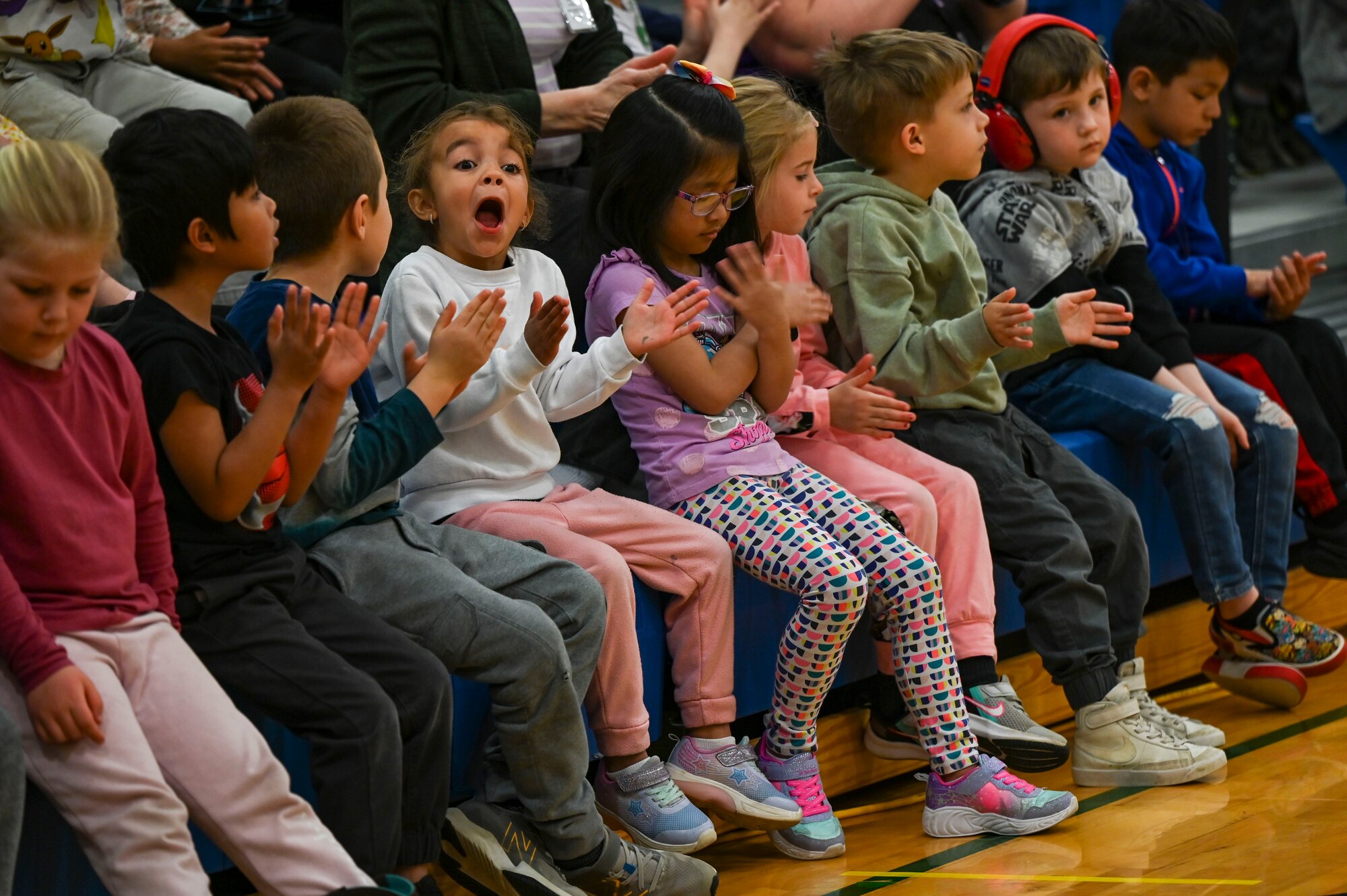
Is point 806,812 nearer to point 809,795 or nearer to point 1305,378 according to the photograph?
point 809,795

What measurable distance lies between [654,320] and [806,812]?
0.71 m

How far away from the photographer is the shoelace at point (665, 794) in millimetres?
2127

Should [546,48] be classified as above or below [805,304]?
above

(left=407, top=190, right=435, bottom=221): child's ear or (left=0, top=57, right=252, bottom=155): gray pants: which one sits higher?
(left=407, top=190, right=435, bottom=221): child's ear

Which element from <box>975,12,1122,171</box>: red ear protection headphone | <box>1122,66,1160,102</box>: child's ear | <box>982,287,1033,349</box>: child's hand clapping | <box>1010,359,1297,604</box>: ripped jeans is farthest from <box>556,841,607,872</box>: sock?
<box>1122,66,1160,102</box>: child's ear

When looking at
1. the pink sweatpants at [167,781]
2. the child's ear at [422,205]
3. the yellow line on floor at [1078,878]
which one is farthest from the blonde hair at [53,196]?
the yellow line on floor at [1078,878]

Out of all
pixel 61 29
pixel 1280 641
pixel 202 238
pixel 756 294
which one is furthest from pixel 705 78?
pixel 1280 641

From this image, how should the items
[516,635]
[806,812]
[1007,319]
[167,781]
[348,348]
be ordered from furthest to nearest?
1. [1007,319]
2. [806,812]
3. [516,635]
4. [348,348]
5. [167,781]

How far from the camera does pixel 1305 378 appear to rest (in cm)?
322

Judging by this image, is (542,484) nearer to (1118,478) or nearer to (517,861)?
(517,861)

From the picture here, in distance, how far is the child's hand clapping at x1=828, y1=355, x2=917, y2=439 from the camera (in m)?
Answer: 2.47

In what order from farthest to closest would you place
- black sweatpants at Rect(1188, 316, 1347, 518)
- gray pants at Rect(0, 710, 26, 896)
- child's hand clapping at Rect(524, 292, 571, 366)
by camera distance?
1. black sweatpants at Rect(1188, 316, 1347, 518)
2. child's hand clapping at Rect(524, 292, 571, 366)
3. gray pants at Rect(0, 710, 26, 896)

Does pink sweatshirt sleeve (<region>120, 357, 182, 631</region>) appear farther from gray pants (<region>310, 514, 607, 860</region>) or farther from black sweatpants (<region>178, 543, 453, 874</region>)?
gray pants (<region>310, 514, 607, 860</region>)

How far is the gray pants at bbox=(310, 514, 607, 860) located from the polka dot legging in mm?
321
